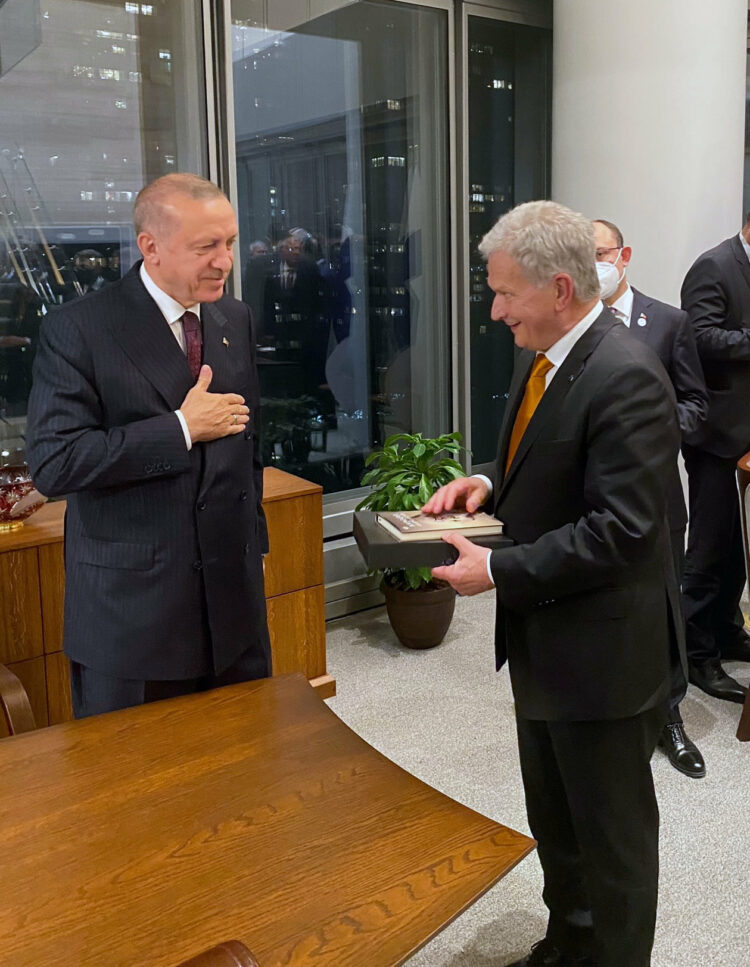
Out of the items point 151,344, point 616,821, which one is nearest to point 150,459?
point 151,344

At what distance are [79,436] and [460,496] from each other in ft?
2.58

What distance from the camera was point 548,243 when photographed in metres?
1.65

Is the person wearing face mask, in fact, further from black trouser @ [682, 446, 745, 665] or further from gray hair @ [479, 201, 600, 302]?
gray hair @ [479, 201, 600, 302]

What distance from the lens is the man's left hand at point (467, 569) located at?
1.74 meters

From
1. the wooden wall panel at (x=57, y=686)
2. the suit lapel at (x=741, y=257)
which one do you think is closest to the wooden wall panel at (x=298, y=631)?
the wooden wall panel at (x=57, y=686)

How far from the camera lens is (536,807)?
2.02 meters

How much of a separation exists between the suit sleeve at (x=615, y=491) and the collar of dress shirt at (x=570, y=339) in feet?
0.40

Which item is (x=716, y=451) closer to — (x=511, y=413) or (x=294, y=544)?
(x=294, y=544)

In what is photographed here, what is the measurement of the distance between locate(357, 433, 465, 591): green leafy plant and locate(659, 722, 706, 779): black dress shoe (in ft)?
3.75

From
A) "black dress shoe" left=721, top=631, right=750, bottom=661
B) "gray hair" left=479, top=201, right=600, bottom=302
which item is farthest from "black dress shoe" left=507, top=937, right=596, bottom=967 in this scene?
"black dress shoe" left=721, top=631, right=750, bottom=661

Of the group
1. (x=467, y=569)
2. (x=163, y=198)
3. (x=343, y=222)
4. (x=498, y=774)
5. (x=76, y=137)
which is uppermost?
(x=76, y=137)

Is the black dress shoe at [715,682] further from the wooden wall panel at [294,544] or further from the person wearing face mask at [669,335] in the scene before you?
the wooden wall panel at [294,544]

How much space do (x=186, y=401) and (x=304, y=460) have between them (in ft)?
8.51

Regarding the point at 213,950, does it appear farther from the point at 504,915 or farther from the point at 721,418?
the point at 721,418
